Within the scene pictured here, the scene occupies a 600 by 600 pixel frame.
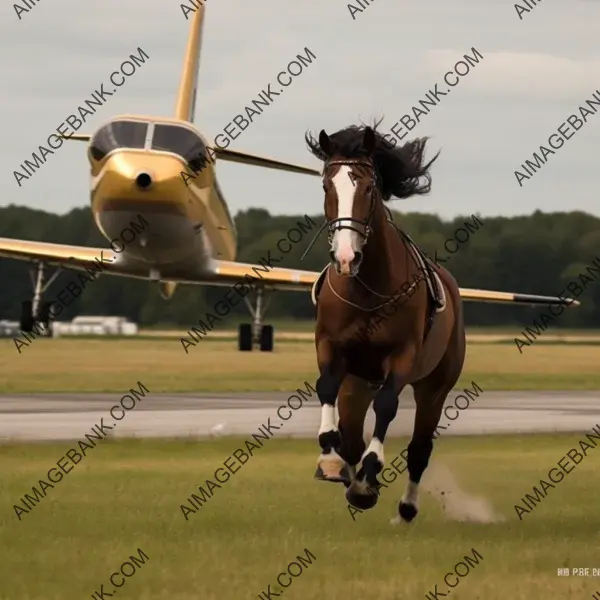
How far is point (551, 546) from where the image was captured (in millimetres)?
10648

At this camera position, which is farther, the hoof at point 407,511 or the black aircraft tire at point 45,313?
the black aircraft tire at point 45,313

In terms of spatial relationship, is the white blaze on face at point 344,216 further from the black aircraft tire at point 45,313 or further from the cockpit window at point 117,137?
the black aircraft tire at point 45,313

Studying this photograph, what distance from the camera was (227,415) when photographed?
2386 centimetres

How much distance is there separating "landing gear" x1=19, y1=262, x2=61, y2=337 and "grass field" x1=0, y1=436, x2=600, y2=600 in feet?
86.0

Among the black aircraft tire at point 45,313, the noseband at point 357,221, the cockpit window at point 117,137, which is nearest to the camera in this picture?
the noseband at point 357,221

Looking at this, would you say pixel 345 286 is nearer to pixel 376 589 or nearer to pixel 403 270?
pixel 403 270

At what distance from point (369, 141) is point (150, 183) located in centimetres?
2592

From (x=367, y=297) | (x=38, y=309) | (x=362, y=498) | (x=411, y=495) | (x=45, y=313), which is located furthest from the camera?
(x=45, y=313)

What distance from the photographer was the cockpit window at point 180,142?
37.8m

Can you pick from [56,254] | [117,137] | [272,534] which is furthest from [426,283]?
[56,254]

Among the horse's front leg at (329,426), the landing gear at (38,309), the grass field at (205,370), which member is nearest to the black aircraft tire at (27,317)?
the landing gear at (38,309)

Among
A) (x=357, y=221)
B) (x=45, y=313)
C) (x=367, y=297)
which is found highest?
(x=357, y=221)

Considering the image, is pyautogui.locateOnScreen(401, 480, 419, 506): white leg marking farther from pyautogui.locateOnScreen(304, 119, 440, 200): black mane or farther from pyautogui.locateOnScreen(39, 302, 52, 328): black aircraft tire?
pyautogui.locateOnScreen(39, 302, 52, 328): black aircraft tire

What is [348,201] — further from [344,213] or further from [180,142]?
[180,142]
